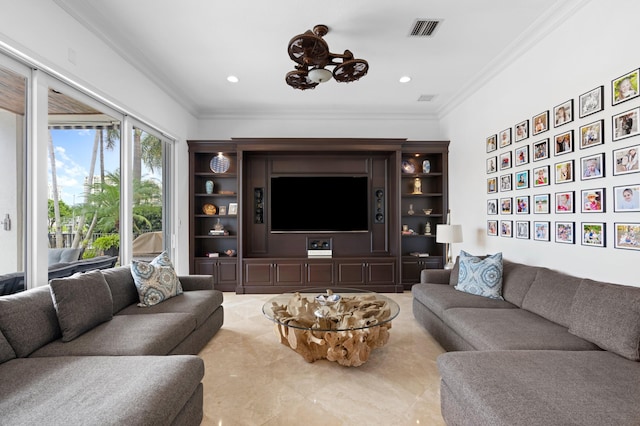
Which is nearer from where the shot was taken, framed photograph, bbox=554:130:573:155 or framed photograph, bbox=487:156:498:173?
framed photograph, bbox=554:130:573:155

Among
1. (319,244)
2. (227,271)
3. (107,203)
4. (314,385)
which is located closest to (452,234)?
(319,244)

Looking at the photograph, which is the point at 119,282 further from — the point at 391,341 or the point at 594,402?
the point at 594,402

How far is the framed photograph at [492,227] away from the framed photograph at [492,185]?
0.37 meters

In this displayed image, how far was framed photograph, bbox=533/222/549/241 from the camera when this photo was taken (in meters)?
2.77

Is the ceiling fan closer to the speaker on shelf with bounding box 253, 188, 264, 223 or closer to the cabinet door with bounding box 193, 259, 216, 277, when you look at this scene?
the speaker on shelf with bounding box 253, 188, 264, 223

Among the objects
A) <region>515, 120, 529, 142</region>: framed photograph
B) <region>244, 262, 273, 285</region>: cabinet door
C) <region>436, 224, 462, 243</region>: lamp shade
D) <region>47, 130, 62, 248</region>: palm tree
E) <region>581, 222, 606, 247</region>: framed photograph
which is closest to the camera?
<region>581, 222, 606, 247</region>: framed photograph

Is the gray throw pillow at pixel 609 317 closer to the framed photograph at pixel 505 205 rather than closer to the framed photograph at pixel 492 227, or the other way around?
the framed photograph at pixel 505 205

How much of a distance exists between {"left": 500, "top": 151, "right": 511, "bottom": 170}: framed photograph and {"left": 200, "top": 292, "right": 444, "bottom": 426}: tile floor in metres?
2.07

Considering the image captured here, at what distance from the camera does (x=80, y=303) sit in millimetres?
2025

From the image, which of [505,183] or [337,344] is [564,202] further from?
[337,344]

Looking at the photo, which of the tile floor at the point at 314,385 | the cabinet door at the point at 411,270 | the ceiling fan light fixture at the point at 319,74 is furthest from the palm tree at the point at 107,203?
the cabinet door at the point at 411,270

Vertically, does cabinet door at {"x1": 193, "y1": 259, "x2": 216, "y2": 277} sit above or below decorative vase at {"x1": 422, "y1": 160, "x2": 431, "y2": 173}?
below

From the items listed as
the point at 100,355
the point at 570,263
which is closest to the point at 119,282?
the point at 100,355

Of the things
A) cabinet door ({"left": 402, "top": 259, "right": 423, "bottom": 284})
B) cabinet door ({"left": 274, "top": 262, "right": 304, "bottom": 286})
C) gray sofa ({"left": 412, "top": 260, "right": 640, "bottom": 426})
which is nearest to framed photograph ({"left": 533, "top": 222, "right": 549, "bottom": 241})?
gray sofa ({"left": 412, "top": 260, "right": 640, "bottom": 426})
